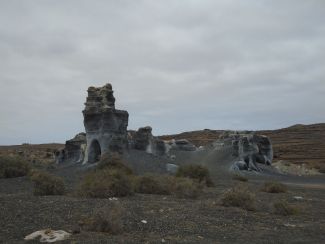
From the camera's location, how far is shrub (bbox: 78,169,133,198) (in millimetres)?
18844

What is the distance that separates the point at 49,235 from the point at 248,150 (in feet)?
166

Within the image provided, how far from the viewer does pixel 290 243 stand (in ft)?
40.9

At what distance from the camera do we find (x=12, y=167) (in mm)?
32719

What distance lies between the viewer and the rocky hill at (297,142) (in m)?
93.2

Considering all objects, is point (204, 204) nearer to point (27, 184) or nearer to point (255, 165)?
point (27, 184)

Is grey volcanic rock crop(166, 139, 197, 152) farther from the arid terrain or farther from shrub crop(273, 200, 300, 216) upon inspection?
shrub crop(273, 200, 300, 216)

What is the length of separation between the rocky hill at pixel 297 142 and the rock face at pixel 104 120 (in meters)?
46.3

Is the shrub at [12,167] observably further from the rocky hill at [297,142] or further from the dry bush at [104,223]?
the rocky hill at [297,142]

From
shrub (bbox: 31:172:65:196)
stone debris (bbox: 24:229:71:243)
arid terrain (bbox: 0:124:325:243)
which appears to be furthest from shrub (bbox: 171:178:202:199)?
stone debris (bbox: 24:229:71:243)

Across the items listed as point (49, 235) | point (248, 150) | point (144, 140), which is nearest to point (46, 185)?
point (49, 235)

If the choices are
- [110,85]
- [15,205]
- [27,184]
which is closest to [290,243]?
[15,205]

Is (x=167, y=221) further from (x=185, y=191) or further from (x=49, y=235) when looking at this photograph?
(x=185, y=191)

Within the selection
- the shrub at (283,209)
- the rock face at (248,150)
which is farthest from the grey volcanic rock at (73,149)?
the shrub at (283,209)

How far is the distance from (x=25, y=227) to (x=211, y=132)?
134179 mm
